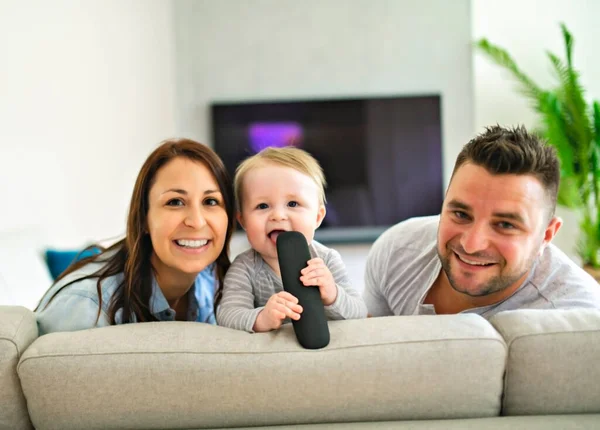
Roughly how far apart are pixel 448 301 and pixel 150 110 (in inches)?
175

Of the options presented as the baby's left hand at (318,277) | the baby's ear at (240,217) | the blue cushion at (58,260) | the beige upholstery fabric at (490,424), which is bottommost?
the blue cushion at (58,260)

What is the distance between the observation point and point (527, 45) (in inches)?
232

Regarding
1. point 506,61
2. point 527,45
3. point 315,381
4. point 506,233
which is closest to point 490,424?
point 315,381

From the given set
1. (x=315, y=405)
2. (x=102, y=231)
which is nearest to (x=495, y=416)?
(x=315, y=405)

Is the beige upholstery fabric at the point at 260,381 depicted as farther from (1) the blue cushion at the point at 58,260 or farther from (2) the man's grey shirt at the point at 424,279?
(1) the blue cushion at the point at 58,260

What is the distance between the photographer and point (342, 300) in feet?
4.24

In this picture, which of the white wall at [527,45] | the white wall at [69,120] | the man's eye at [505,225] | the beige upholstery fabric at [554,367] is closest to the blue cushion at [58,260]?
the white wall at [69,120]

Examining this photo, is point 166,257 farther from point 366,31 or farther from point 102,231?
point 366,31

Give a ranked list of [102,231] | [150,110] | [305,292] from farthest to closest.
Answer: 1. [150,110]
2. [102,231]
3. [305,292]

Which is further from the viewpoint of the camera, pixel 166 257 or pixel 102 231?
pixel 102 231

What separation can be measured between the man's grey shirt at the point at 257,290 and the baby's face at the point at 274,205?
4 centimetres

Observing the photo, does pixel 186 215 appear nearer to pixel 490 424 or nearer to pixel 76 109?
pixel 490 424

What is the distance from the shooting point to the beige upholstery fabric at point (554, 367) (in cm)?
94

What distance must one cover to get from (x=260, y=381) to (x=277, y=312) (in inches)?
6.5
